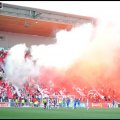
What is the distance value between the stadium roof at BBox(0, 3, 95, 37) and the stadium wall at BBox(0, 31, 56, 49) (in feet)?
2.32

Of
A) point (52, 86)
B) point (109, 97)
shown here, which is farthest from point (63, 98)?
point (109, 97)

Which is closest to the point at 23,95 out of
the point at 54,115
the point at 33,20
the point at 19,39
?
the point at 19,39

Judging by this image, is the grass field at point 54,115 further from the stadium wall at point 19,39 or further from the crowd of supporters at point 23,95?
the stadium wall at point 19,39

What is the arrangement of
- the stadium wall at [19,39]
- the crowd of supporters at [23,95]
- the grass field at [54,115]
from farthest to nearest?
the stadium wall at [19,39]
the crowd of supporters at [23,95]
the grass field at [54,115]

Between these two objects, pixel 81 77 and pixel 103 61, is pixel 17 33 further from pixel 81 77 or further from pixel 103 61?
pixel 103 61

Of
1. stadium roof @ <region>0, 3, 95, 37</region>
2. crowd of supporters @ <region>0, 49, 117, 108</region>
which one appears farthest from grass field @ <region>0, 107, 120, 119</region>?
stadium roof @ <region>0, 3, 95, 37</region>

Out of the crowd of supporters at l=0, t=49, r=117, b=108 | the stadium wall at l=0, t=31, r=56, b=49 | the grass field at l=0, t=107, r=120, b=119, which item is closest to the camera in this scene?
the grass field at l=0, t=107, r=120, b=119

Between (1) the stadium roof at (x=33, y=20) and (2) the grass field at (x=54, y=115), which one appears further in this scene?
(1) the stadium roof at (x=33, y=20)

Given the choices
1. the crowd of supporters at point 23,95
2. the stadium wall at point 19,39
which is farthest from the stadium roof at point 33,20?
the crowd of supporters at point 23,95

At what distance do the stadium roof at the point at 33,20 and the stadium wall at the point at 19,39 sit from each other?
708 mm

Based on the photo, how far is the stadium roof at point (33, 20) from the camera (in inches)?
1780

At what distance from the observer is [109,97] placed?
51531 mm

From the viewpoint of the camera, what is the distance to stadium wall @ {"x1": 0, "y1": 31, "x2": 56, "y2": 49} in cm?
5088

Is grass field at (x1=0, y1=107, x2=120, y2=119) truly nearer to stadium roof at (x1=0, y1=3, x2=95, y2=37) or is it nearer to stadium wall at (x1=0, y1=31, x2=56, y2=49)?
stadium roof at (x1=0, y1=3, x2=95, y2=37)
